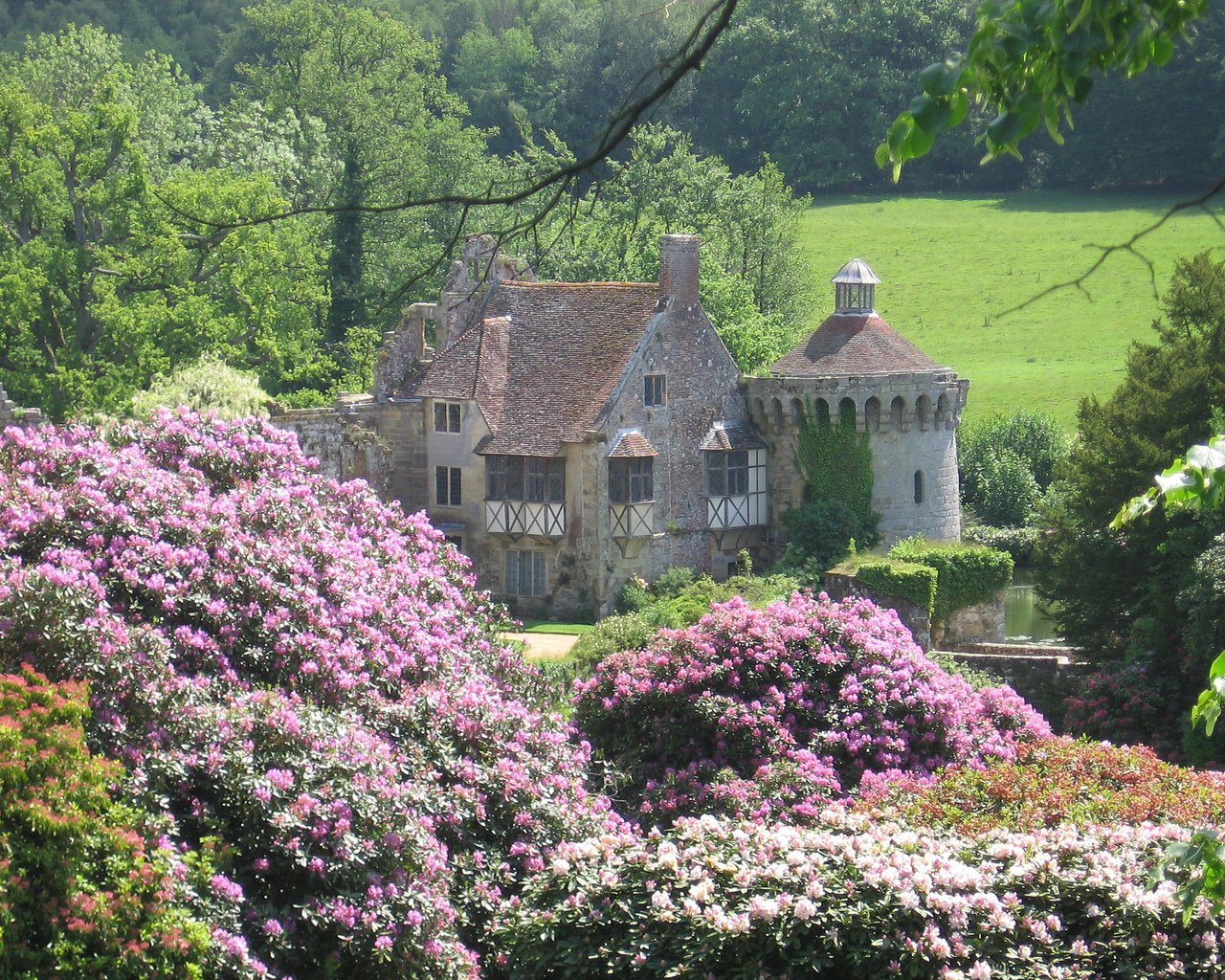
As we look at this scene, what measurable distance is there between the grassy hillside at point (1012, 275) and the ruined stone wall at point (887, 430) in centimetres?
2181

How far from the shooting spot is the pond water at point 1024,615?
51250mm

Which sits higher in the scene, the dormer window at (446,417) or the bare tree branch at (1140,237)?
the dormer window at (446,417)

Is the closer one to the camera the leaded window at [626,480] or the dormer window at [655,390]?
the leaded window at [626,480]

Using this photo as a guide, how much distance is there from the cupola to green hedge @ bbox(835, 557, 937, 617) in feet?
31.9

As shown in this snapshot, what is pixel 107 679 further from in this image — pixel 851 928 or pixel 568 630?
pixel 568 630

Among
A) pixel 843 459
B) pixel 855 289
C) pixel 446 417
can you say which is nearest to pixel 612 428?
pixel 446 417

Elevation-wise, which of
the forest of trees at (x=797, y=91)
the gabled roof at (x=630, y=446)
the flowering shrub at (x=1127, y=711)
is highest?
the forest of trees at (x=797, y=91)

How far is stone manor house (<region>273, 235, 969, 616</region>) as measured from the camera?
2002 inches

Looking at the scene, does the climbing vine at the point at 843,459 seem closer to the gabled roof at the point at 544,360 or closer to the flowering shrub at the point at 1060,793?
the gabled roof at the point at 544,360

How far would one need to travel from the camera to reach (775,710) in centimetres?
2331

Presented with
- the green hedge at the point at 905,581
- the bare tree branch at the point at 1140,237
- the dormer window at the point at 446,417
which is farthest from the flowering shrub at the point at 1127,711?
the bare tree branch at the point at 1140,237

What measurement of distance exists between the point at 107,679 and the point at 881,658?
1049 centimetres

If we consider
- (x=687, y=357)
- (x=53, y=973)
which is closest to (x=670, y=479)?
(x=687, y=357)

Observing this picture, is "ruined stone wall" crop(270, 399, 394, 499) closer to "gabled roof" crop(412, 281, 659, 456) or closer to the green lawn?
"gabled roof" crop(412, 281, 659, 456)
